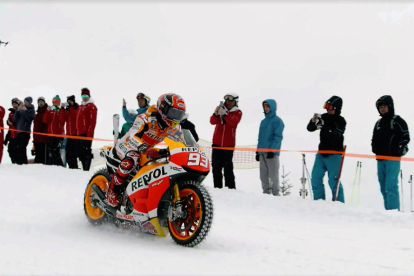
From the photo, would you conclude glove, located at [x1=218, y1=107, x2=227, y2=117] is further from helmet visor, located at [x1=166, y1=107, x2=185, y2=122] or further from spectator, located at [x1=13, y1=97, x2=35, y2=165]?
spectator, located at [x1=13, y1=97, x2=35, y2=165]

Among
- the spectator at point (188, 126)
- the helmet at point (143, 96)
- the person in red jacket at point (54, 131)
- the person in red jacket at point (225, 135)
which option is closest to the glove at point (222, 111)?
the person in red jacket at point (225, 135)

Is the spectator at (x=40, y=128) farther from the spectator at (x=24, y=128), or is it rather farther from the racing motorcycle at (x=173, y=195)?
the racing motorcycle at (x=173, y=195)

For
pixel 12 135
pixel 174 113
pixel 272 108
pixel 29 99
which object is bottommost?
pixel 12 135

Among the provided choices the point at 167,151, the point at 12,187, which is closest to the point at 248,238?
the point at 167,151

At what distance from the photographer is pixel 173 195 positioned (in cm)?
566

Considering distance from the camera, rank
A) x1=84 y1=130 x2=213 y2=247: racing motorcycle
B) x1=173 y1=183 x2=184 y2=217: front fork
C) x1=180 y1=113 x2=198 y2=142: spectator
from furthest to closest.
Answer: x1=180 y1=113 x2=198 y2=142: spectator, x1=173 y1=183 x2=184 y2=217: front fork, x1=84 y1=130 x2=213 y2=247: racing motorcycle

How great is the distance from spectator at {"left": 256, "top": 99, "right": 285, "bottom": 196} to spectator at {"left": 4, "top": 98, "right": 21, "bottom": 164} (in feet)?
30.3

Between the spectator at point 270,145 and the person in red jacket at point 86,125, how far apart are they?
5.27 m

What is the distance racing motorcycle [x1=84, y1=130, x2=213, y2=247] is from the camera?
5398mm

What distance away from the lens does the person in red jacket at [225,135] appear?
1077cm

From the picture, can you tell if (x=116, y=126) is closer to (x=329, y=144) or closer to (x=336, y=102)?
(x=329, y=144)

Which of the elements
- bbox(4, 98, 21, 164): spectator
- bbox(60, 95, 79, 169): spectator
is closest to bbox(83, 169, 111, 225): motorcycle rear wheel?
bbox(60, 95, 79, 169): spectator

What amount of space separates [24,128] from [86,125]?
9.84 feet

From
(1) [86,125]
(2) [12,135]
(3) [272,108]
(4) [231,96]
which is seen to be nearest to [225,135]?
(4) [231,96]
